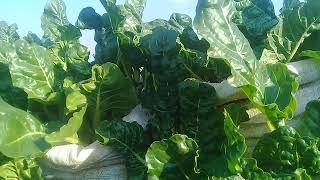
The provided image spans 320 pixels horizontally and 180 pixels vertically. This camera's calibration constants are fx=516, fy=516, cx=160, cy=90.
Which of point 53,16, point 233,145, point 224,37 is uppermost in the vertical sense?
point 224,37

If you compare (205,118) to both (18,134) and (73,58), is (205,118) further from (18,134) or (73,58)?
(73,58)

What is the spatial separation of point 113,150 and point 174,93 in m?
0.25

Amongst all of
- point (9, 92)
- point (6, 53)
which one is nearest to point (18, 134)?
point (9, 92)

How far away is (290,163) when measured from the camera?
52.6 inches

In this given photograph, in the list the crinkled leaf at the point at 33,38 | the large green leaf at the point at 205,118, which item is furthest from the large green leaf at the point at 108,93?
the crinkled leaf at the point at 33,38

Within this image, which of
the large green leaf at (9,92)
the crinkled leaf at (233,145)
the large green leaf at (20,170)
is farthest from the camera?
the large green leaf at (9,92)

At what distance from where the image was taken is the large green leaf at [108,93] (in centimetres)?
154

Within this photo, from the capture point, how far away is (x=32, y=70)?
173cm

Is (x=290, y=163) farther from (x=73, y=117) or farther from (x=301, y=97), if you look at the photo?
(x=73, y=117)

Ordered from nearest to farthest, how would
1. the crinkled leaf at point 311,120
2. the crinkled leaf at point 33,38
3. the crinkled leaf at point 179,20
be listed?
the crinkled leaf at point 311,120, the crinkled leaf at point 179,20, the crinkled leaf at point 33,38

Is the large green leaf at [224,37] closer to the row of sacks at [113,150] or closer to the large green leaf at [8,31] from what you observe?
the row of sacks at [113,150]

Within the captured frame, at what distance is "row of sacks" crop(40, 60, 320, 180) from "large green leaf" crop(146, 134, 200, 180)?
182 mm

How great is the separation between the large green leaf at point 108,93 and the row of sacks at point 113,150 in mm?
142

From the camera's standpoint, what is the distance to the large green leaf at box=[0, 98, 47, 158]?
1.45 m
